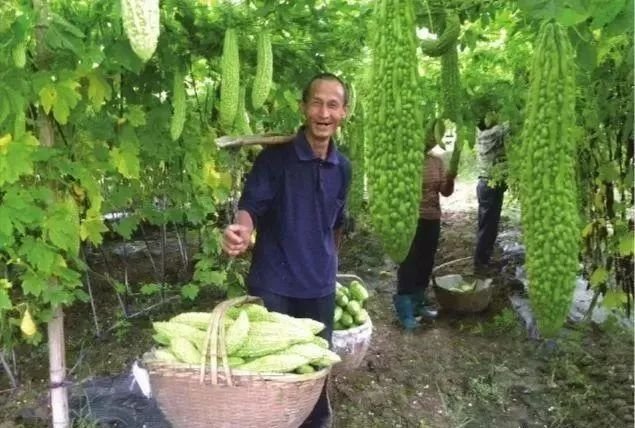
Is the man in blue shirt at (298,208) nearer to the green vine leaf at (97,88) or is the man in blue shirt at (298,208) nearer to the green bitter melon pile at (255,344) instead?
the green bitter melon pile at (255,344)

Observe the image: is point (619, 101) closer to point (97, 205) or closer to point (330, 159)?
point (330, 159)

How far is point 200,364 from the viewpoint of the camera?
246cm

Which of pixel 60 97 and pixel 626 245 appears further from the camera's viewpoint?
pixel 626 245

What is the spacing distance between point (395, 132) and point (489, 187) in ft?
19.0

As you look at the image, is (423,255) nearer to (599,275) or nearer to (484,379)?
(484,379)

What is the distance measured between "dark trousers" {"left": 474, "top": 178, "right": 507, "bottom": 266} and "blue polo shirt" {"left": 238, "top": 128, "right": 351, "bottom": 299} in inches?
154

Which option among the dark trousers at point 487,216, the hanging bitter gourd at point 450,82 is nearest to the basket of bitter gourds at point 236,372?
the hanging bitter gourd at point 450,82

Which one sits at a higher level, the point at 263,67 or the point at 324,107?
the point at 263,67

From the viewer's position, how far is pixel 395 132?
1.51 meters

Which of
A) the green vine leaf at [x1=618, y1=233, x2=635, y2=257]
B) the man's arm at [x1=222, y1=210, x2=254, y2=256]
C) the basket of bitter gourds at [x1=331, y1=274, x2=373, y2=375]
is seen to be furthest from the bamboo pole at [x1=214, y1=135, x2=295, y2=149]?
the green vine leaf at [x1=618, y1=233, x2=635, y2=257]

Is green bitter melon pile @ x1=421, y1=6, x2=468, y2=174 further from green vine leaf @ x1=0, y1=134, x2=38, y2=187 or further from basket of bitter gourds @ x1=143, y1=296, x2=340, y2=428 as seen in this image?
green vine leaf @ x1=0, y1=134, x2=38, y2=187

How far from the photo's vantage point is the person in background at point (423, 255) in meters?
5.85

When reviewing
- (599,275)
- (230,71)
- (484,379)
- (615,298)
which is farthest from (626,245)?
(230,71)

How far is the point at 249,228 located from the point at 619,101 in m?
2.10
